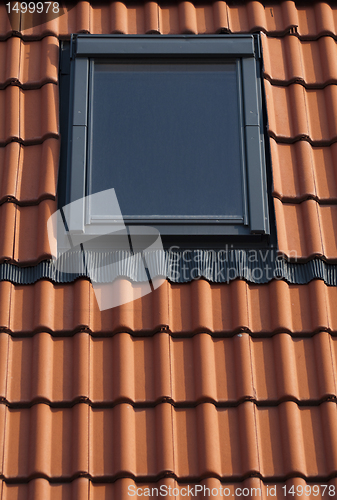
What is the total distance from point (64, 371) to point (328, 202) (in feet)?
5.95

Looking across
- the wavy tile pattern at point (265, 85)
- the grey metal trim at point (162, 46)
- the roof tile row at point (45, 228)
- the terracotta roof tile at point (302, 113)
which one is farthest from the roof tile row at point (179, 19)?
the roof tile row at point (45, 228)

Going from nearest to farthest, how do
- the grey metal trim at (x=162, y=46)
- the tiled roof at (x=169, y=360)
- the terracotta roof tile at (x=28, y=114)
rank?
the tiled roof at (x=169, y=360) → the terracotta roof tile at (x=28, y=114) → the grey metal trim at (x=162, y=46)

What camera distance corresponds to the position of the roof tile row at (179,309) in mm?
3840

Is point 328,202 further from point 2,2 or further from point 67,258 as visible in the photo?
point 2,2

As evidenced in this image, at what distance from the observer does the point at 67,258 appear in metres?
4.06

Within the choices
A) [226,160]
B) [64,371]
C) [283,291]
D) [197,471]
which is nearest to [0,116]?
[226,160]

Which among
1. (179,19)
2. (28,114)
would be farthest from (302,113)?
(28,114)

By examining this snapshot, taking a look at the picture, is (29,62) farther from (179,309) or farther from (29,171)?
(179,309)

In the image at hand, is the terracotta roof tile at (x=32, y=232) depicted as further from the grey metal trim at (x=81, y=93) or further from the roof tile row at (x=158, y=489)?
the roof tile row at (x=158, y=489)

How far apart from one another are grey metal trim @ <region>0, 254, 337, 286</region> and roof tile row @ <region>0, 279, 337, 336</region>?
4cm

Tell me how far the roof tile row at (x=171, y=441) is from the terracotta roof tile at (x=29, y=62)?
219 cm

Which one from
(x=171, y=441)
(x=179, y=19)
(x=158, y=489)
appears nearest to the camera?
(x=158, y=489)

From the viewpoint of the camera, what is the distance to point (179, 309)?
155 inches

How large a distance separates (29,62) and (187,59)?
3.41 feet
